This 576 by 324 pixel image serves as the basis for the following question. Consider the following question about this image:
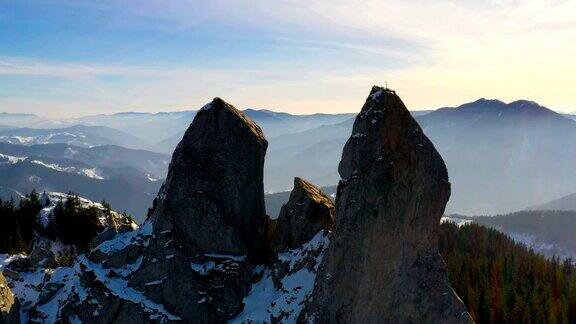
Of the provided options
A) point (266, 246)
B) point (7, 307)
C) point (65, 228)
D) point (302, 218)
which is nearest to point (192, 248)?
point (266, 246)

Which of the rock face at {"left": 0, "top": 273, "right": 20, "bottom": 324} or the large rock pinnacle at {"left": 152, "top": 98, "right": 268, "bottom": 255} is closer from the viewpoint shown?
the rock face at {"left": 0, "top": 273, "right": 20, "bottom": 324}

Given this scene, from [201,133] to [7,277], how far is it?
37091mm

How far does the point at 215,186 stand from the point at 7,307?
2870 centimetres

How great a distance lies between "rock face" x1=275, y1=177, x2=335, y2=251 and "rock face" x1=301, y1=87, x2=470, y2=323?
Answer: 9358mm

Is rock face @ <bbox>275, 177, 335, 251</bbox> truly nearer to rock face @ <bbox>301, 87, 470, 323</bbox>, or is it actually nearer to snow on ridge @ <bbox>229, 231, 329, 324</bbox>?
snow on ridge @ <bbox>229, 231, 329, 324</bbox>

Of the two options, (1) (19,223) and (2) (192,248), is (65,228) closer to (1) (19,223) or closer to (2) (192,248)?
(1) (19,223)

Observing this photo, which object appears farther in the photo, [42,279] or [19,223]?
[19,223]

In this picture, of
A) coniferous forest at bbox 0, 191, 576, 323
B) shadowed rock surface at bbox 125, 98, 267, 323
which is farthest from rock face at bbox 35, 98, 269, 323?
coniferous forest at bbox 0, 191, 576, 323

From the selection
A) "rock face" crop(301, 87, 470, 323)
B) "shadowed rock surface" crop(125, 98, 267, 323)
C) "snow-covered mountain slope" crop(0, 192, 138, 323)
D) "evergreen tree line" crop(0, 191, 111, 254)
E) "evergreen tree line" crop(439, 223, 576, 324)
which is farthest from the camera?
"evergreen tree line" crop(0, 191, 111, 254)

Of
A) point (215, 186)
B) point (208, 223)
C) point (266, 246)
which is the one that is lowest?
point (266, 246)

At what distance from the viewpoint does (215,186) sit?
189ft

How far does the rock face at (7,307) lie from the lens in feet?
178

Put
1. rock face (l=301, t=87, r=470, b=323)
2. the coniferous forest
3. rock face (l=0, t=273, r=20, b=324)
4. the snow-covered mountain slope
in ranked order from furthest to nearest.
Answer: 1. the coniferous forest
2. the snow-covered mountain slope
3. rock face (l=0, t=273, r=20, b=324)
4. rock face (l=301, t=87, r=470, b=323)

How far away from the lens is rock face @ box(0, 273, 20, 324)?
5432cm
